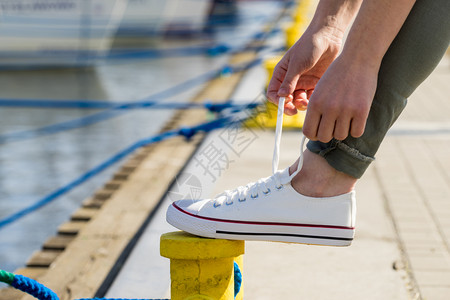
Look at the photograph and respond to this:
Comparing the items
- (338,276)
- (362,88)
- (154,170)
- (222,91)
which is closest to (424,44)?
(362,88)

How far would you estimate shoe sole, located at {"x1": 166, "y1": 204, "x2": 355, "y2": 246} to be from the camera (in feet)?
5.62

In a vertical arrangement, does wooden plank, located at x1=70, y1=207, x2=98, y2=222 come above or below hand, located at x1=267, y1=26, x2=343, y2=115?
above

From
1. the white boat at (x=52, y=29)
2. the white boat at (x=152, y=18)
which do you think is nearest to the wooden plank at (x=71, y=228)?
the white boat at (x=52, y=29)

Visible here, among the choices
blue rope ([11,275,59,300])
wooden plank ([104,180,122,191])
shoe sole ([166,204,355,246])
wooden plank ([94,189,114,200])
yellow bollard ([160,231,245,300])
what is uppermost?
wooden plank ([104,180,122,191])

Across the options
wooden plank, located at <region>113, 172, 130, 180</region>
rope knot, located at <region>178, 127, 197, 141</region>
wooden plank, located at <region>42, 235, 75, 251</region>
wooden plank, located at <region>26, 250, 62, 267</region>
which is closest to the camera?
wooden plank, located at <region>26, 250, 62, 267</region>

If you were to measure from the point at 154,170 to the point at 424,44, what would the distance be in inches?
118

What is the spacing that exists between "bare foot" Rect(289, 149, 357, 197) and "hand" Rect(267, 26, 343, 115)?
0.18 meters

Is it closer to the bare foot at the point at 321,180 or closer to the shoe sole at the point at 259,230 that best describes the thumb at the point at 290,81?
the bare foot at the point at 321,180

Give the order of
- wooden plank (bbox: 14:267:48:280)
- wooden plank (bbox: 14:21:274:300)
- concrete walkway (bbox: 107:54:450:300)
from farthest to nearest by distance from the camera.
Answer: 1. wooden plank (bbox: 14:267:48:280)
2. wooden plank (bbox: 14:21:274:300)
3. concrete walkway (bbox: 107:54:450:300)

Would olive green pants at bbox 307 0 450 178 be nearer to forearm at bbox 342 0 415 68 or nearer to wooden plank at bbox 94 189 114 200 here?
forearm at bbox 342 0 415 68

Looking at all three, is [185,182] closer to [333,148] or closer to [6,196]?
[333,148]

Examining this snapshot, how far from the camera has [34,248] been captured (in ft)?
11.7

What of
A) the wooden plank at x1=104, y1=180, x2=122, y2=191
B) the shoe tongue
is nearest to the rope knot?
the wooden plank at x1=104, y1=180, x2=122, y2=191

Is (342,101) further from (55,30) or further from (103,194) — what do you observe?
(55,30)
